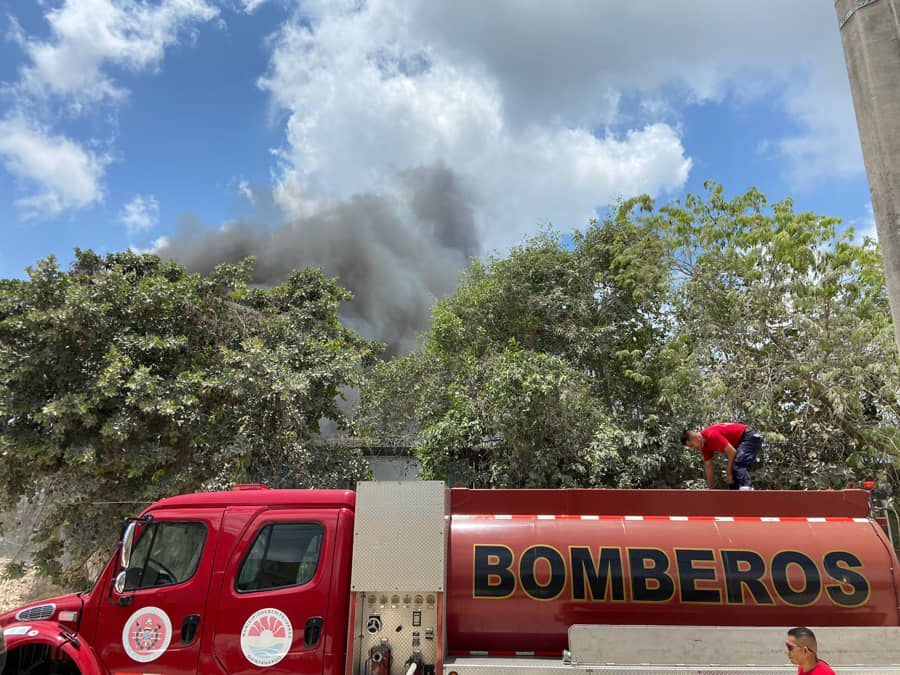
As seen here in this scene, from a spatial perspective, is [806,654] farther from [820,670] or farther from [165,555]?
[165,555]

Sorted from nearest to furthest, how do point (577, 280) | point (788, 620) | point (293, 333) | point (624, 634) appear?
1. point (624, 634)
2. point (788, 620)
3. point (293, 333)
4. point (577, 280)

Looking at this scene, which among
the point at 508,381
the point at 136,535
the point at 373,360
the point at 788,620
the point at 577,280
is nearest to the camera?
the point at 788,620

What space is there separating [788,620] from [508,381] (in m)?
8.34

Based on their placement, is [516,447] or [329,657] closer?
[329,657]

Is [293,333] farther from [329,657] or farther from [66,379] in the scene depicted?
[329,657]

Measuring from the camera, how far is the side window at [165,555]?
5355 millimetres

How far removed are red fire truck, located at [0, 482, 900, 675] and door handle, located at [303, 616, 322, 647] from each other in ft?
0.05

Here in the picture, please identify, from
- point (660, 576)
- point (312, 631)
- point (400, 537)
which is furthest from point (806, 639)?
point (312, 631)

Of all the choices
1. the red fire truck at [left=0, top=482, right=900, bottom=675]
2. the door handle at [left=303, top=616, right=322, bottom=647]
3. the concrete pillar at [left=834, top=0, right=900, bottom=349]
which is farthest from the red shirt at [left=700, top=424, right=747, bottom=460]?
the door handle at [left=303, top=616, right=322, bottom=647]

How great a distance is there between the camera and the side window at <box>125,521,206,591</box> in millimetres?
5355

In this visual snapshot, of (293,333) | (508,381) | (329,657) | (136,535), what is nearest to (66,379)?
(293,333)

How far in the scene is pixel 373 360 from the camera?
21.3 metres

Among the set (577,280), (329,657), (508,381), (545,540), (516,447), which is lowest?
(329,657)

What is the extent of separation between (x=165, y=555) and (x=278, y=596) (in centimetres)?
116
